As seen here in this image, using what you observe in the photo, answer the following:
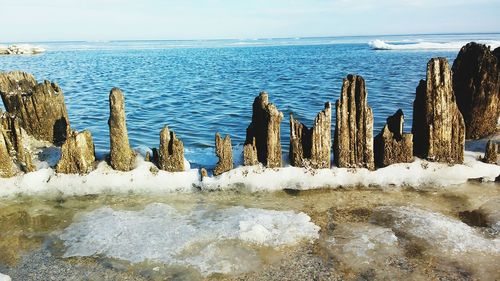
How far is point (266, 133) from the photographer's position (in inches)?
308

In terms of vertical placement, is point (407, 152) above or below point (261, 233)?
above

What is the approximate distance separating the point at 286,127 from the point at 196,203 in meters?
6.85

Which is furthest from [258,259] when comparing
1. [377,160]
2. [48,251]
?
[377,160]

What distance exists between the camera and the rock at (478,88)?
911cm

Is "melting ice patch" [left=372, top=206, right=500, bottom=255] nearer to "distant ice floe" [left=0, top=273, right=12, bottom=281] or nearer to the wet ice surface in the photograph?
the wet ice surface

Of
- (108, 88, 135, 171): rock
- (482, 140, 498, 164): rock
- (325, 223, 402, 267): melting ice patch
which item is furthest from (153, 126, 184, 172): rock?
(482, 140, 498, 164): rock

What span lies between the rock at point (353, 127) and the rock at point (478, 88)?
3.16m

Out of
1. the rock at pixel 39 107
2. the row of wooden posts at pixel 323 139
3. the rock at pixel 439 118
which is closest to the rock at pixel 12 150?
the row of wooden posts at pixel 323 139

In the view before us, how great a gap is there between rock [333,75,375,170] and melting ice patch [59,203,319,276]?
191cm

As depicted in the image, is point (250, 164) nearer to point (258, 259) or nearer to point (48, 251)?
point (258, 259)

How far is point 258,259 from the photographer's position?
5.38 metres

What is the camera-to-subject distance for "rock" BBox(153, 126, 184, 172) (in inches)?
307

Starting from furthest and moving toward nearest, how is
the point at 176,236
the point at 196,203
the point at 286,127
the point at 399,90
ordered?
the point at 399,90 → the point at 286,127 → the point at 196,203 → the point at 176,236

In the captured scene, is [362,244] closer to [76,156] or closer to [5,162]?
[76,156]
